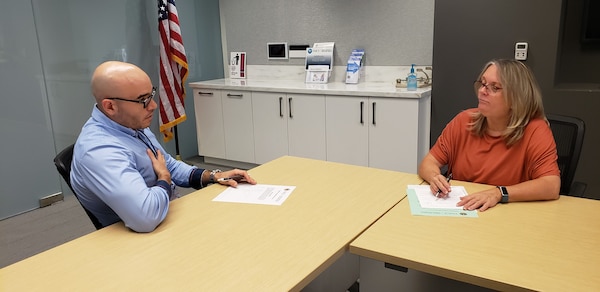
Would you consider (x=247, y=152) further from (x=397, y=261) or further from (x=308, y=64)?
(x=397, y=261)

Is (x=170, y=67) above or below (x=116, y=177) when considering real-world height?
above

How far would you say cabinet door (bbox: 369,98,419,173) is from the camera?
11.4 ft

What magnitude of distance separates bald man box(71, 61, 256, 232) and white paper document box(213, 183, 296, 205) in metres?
0.25

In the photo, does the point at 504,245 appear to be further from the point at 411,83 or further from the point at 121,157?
the point at 411,83

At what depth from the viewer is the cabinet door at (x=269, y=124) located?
4188 millimetres

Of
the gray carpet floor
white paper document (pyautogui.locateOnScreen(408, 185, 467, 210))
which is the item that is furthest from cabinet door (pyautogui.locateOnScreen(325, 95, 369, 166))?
the gray carpet floor

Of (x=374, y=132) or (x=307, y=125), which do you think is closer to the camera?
(x=374, y=132)

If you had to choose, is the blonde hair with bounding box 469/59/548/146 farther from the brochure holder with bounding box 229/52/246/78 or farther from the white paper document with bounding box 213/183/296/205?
the brochure holder with bounding box 229/52/246/78

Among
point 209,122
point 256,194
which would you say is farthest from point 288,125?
point 256,194

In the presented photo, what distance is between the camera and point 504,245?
1.33 metres

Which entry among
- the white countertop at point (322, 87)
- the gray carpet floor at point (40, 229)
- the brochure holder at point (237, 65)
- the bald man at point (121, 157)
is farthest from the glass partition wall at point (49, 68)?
the bald man at point (121, 157)

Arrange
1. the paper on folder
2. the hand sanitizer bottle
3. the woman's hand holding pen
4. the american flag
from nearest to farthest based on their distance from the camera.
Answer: the paper on folder, the woman's hand holding pen, the hand sanitizer bottle, the american flag

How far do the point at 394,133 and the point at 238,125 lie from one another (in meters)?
1.65

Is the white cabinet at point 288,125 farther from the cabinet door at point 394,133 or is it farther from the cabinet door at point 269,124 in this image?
the cabinet door at point 394,133
